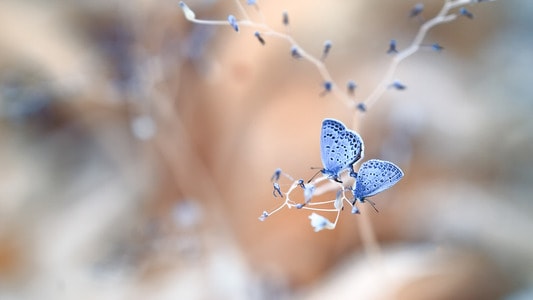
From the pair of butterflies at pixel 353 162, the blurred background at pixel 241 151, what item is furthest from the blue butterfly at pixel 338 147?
the blurred background at pixel 241 151

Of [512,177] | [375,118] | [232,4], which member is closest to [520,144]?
[512,177]

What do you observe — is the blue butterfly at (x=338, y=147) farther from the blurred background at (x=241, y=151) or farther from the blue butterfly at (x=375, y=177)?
the blurred background at (x=241, y=151)

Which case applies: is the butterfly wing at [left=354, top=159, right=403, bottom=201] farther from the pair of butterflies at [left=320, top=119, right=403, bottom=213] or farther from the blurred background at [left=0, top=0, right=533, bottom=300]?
the blurred background at [left=0, top=0, right=533, bottom=300]

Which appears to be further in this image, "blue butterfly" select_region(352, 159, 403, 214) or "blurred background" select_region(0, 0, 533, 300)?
"blurred background" select_region(0, 0, 533, 300)

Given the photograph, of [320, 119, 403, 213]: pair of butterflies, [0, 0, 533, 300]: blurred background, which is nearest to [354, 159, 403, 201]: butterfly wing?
[320, 119, 403, 213]: pair of butterflies

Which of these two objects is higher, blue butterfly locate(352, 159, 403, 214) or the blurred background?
the blurred background

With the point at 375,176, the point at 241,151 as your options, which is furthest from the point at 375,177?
the point at 241,151

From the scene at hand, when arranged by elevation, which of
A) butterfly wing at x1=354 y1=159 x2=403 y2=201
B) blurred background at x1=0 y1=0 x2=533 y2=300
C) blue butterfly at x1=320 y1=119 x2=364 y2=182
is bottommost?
butterfly wing at x1=354 y1=159 x2=403 y2=201

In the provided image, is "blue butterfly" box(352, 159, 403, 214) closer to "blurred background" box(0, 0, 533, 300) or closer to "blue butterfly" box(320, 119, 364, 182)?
"blue butterfly" box(320, 119, 364, 182)
